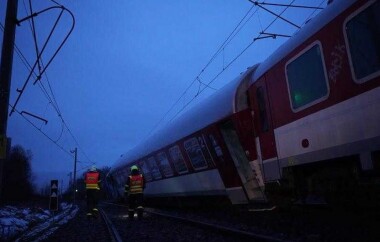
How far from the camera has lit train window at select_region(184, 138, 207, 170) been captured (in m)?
12.3

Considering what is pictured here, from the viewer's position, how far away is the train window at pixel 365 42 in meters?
5.29

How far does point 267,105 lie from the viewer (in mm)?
8500

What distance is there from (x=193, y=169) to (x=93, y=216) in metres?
3.86

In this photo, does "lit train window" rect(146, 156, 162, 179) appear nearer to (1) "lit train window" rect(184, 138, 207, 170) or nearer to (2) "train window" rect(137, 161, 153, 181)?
(2) "train window" rect(137, 161, 153, 181)

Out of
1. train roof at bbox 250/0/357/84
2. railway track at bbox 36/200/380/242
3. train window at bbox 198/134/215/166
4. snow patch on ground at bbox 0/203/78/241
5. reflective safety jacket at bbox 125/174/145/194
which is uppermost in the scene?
train roof at bbox 250/0/357/84

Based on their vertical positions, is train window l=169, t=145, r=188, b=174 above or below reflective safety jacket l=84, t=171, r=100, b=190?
above

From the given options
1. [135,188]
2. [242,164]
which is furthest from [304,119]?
[135,188]

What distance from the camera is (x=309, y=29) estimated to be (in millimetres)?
7035

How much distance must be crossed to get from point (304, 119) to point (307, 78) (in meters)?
0.70

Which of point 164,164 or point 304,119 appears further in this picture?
point 164,164

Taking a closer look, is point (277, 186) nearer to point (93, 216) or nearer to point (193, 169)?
point (193, 169)

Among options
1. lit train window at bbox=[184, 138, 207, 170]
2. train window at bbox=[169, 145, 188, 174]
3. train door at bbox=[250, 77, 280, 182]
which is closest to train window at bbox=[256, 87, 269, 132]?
train door at bbox=[250, 77, 280, 182]

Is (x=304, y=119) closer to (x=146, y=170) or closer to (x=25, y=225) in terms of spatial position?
(x=25, y=225)

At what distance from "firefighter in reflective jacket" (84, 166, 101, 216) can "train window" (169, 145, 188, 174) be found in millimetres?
2737
